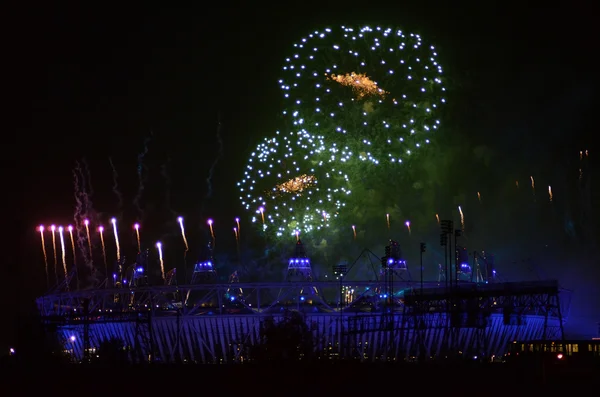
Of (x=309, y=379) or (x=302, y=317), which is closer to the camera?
(x=309, y=379)

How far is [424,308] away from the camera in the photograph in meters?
114

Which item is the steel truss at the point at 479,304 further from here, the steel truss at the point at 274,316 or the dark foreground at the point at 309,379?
the dark foreground at the point at 309,379

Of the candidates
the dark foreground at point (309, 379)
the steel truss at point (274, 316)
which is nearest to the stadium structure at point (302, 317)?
the steel truss at point (274, 316)

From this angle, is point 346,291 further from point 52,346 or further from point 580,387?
point 580,387

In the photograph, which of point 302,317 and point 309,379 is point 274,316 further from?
point 309,379

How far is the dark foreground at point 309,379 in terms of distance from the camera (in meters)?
78.0

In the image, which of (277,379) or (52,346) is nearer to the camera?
(277,379)

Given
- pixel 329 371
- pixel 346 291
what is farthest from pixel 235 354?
pixel 329 371

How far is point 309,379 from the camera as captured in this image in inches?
3327

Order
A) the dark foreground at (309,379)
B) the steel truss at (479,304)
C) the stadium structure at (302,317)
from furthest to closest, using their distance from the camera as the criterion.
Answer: the stadium structure at (302,317) → the steel truss at (479,304) → the dark foreground at (309,379)

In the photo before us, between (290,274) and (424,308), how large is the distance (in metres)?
28.5

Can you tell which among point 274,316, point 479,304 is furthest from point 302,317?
point 479,304

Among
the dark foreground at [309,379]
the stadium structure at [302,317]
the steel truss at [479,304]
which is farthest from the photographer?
the stadium structure at [302,317]

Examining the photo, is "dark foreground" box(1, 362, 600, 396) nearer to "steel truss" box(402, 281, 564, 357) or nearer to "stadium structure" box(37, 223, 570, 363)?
"steel truss" box(402, 281, 564, 357)
